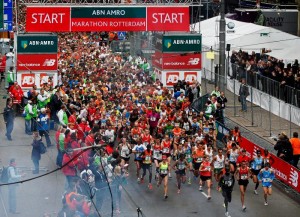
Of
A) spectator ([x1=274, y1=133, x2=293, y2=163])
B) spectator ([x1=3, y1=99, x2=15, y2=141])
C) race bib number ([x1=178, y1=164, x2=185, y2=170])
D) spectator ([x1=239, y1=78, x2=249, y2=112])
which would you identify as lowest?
race bib number ([x1=178, y1=164, x2=185, y2=170])

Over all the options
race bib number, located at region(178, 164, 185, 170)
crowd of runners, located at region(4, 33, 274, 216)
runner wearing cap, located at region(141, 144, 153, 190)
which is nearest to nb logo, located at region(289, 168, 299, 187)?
crowd of runners, located at region(4, 33, 274, 216)

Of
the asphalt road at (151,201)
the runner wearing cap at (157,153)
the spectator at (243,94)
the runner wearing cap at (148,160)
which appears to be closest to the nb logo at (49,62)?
the spectator at (243,94)

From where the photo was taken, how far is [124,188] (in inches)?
953

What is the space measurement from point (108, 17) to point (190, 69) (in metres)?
3.82

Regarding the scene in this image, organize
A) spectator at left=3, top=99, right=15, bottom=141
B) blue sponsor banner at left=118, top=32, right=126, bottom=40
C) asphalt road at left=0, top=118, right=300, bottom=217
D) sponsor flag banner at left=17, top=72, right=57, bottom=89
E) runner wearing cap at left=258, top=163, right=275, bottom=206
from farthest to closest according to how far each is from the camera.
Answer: blue sponsor banner at left=118, top=32, right=126, bottom=40, sponsor flag banner at left=17, top=72, right=57, bottom=89, spectator at left=3, top=99, right=15, bottom=141, runner wearing cap at left=258, top=163, right=275, bottom=206, asphalt road at left=0, top=118, right=300, bottom=217

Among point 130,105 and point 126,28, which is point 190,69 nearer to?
point 126,28

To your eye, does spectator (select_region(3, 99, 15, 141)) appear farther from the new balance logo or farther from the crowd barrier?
the new balance logo

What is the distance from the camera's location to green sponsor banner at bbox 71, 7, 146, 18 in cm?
3403

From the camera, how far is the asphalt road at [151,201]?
2156cm

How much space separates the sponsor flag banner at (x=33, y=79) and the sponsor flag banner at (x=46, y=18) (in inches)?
64.2

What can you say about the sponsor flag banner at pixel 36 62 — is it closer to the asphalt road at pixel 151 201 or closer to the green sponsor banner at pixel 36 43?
the green sponsor banner at pixel 36 43

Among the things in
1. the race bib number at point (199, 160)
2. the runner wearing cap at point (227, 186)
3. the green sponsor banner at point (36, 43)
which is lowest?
the runner wearing cap at point (227, 186)

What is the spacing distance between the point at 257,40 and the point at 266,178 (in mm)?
18224

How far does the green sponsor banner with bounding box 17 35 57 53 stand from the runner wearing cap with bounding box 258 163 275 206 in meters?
12.7
